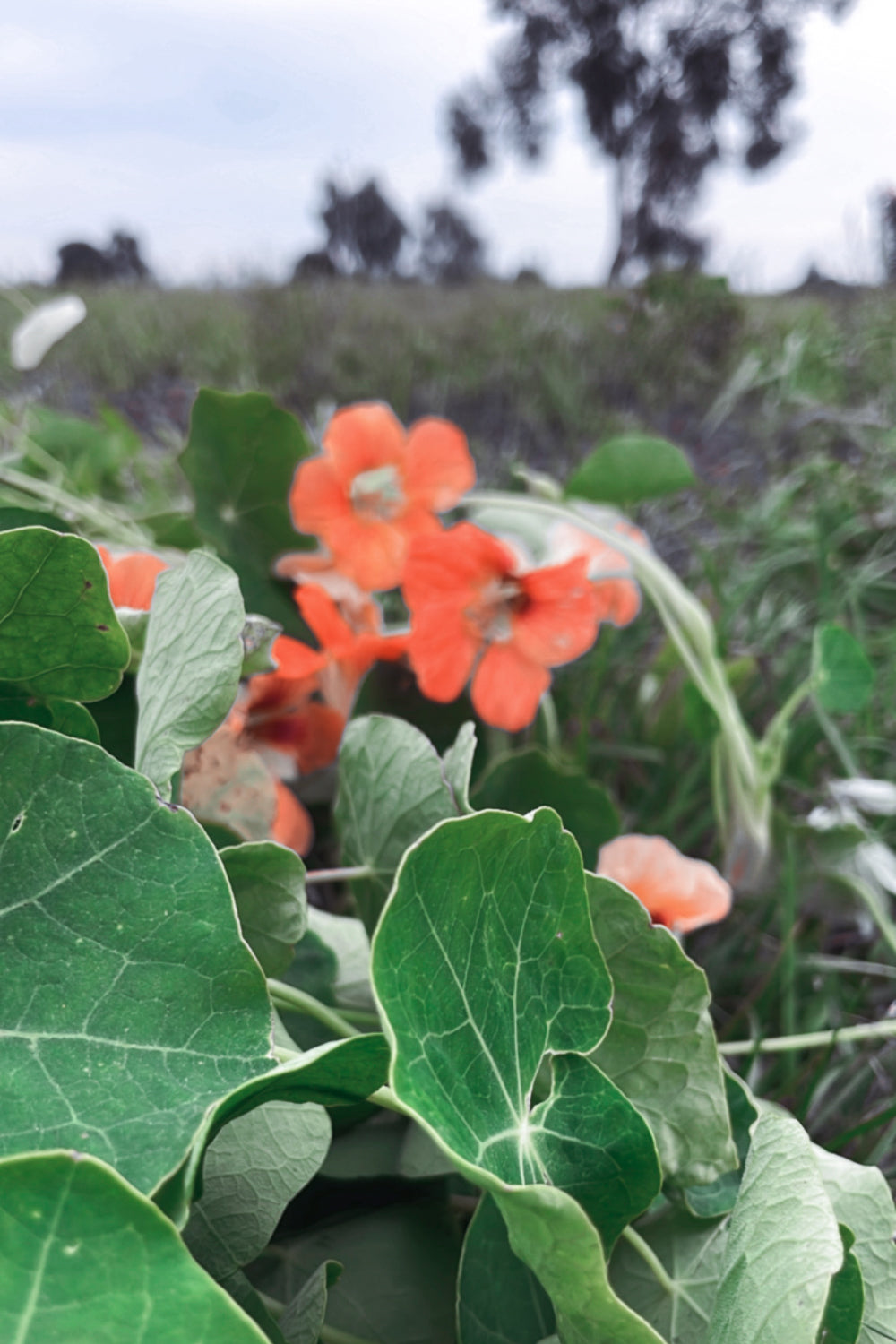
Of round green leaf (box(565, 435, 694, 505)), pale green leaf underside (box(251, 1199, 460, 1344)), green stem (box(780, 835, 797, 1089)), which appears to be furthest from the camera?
round green leaf (box(565, 435, 694, 505))

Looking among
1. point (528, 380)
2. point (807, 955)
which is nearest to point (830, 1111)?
point (807, 955)

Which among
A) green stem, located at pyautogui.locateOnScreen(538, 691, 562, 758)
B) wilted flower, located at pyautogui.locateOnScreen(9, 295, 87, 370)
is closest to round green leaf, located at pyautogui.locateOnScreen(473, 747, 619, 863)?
green stem, located at pyautogui.locateOnScreen(538, 691, 562, 758)

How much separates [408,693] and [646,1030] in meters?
0.24

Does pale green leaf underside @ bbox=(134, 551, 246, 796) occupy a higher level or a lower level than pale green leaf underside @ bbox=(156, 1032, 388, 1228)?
higher

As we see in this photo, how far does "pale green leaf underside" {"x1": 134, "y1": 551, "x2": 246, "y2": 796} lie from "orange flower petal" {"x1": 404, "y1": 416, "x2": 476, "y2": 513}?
268mm

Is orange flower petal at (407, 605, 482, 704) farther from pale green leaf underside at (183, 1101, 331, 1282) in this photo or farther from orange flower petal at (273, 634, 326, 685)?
pale green leaf underside at (183, 1101, 331, 1282)

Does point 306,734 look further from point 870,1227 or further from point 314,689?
point 870,1227

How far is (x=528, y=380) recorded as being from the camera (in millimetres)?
1619

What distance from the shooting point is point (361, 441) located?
469 millimetres

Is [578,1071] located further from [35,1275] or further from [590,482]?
[590,482]

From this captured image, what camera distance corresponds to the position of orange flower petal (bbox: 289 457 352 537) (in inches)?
17.7

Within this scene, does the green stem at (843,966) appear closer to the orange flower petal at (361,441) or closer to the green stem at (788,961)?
the green stem at (788,961)

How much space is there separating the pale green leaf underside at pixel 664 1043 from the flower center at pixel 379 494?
29cm

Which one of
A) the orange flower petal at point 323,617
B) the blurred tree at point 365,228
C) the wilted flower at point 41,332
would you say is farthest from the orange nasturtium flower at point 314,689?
the blurred tree at point 365,228
